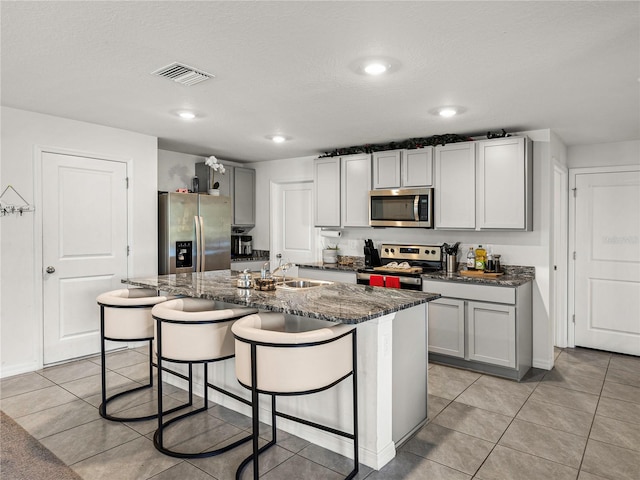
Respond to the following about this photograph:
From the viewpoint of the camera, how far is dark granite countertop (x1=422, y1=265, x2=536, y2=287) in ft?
12.5

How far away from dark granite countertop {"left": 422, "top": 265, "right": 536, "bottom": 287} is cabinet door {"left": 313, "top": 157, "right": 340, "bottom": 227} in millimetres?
1564

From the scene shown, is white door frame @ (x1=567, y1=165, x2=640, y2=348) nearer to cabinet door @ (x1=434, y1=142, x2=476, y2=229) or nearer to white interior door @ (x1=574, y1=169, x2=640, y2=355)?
white interior door @ (x1=574, y1=169, x2=640, y2=355)

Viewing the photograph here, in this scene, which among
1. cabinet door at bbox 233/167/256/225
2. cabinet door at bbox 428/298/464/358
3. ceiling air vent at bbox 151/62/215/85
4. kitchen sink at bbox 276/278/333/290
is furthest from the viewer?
cabinet door at bbox 233/167/256/225

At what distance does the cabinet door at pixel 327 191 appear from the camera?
531 cm

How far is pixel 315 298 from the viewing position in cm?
265

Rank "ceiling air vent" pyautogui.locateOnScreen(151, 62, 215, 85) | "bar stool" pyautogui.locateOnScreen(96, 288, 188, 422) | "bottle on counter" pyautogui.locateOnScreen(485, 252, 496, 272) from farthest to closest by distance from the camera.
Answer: "bottle on counter" pyautogui.locateOnScreen(485, 252, 496, 272) → "bar stool" pyautogui.locateOnScreen(96, 288, 188, 422) → "ceiling air vent" pyautogui.locateOnScreen(151, 62, 215, 85)

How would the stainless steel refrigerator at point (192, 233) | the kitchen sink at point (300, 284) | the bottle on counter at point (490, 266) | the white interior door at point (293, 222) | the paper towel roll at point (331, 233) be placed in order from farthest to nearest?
1. the white interior door at point (293, 222)
2. the paper towel roll at point (331, 233)
3. the stainless steel refrigerator at point (192, 233)
4. the bottle on counter at point (490, 266)
5. the kitchen sink at point (300, 284)

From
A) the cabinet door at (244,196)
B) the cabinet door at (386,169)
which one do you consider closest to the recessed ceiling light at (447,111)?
the cabinet door at (386,169)

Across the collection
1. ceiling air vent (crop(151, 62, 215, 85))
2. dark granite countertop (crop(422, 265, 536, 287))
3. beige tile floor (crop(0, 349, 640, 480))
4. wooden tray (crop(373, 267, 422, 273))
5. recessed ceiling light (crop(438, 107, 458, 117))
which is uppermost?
ceiling air vent (crop(151, 62, 215, 85))

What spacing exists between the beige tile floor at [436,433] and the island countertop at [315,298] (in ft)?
2.91

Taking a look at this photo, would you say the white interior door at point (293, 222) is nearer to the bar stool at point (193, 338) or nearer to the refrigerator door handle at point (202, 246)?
the refrigerator door handle at point (202, 246)

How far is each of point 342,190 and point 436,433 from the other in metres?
3.18

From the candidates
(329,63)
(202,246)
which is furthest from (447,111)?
(202,246)

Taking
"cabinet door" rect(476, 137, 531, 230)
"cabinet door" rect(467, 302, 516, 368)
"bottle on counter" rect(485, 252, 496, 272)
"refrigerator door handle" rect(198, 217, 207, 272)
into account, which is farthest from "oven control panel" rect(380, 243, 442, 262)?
"refrigerator door handle" rect(198, 217, 207, 272)
